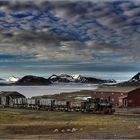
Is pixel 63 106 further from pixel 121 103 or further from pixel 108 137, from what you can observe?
pixel 108 137

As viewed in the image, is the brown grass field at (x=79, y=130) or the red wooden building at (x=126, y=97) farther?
the red wooden building at (x=126, y=97)

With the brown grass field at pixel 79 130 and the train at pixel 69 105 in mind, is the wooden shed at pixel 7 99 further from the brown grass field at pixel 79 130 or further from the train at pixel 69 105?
the brown grass field at pixel 79 130

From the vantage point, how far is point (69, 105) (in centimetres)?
8344

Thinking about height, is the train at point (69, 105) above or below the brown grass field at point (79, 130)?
above

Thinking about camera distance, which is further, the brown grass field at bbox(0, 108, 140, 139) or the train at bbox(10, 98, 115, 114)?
the train at bbox(10, 98, 115, 114)

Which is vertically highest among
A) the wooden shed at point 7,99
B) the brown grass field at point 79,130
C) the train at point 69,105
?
the wooden shed at point 7,99

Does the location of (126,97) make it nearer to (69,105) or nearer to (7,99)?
(69,105)

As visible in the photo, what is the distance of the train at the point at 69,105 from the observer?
77369mm

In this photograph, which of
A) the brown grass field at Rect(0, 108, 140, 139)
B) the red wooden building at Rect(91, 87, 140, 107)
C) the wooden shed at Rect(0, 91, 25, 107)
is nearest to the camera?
the brown grass field at Rect(0, 108, 140, 139)

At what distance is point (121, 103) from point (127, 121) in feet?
109

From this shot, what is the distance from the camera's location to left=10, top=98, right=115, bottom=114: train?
77.4m

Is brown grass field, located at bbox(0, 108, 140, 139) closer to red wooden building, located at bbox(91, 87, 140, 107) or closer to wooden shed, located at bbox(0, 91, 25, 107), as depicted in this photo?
red wooden building, located at bbox(91, 87, 140, 107)

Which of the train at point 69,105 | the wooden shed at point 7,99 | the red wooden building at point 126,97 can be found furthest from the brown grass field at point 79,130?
the wooden shed at point 7,99

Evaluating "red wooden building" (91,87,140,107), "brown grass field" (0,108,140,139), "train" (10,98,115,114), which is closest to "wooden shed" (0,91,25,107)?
"train" (10,98,115,114)
